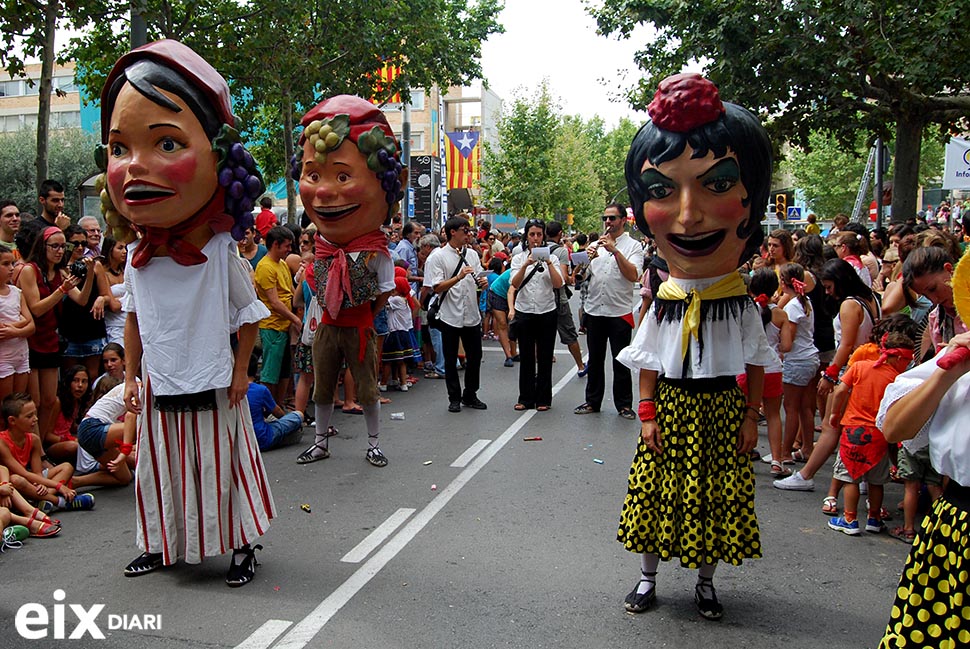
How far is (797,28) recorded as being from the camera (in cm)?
1384

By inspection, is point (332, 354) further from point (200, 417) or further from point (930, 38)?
point (930, 38)

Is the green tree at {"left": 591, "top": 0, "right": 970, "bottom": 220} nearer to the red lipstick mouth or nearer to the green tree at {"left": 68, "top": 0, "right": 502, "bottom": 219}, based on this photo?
the green tree at {"left": 68, "top": 0, "right": 502, "bottom": 219}

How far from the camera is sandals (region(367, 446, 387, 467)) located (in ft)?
23.7

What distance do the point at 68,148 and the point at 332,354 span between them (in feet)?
95.7

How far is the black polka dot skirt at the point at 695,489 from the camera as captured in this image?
13.7 feet

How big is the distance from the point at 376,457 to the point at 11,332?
9.60ft

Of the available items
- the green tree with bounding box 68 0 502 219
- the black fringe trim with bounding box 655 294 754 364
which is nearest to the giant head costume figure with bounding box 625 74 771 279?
the black fringe trim with bounding box 655 294 754 364

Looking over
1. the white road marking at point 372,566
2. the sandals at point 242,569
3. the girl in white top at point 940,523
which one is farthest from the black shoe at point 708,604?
the sandals at point 242,569

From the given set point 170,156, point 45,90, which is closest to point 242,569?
point 170,156

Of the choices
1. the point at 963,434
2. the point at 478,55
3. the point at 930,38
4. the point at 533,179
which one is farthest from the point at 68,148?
the point at 963,434

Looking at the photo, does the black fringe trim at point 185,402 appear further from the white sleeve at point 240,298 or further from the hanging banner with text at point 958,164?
the hanging banner with text at point 958,164

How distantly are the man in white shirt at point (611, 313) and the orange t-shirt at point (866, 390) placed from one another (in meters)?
3.41

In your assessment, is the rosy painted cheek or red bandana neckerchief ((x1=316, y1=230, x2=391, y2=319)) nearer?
the rosy painted cheek

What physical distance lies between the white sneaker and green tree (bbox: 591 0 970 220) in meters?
7.73
